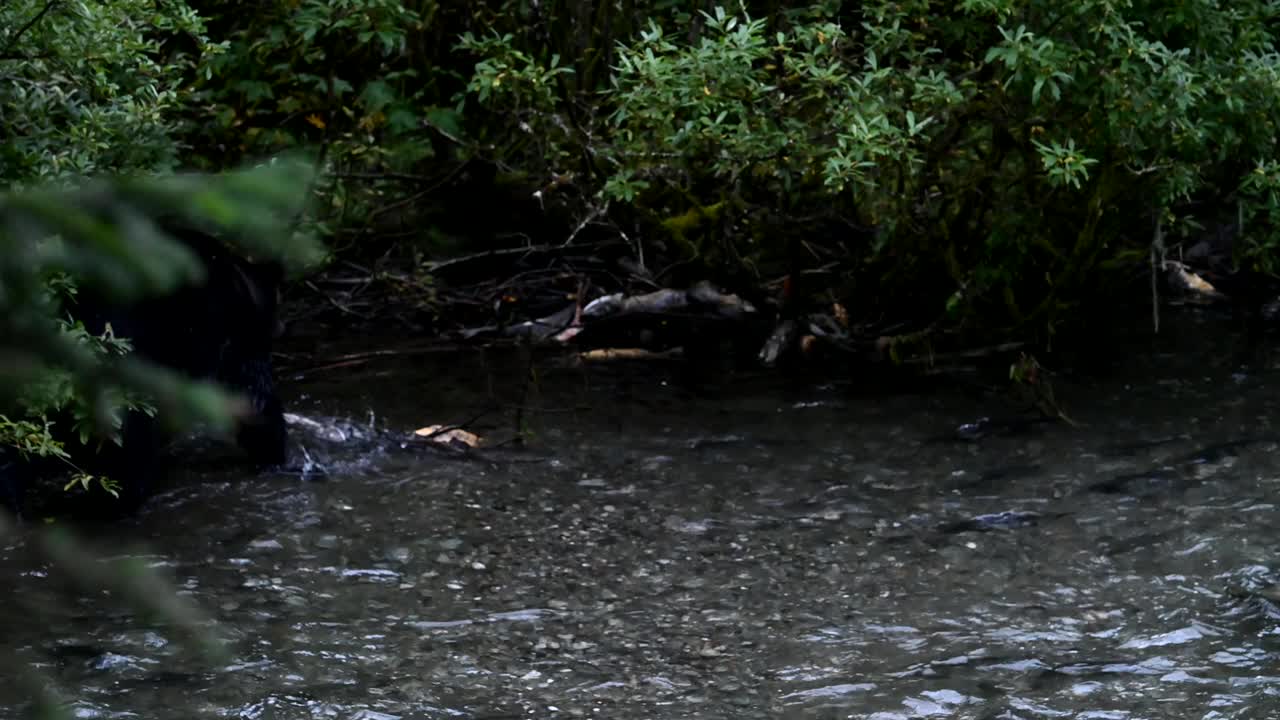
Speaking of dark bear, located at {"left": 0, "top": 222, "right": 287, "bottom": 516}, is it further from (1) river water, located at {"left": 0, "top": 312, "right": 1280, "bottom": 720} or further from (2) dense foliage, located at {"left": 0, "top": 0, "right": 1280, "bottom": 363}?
(2) dense foliage, located at {"left": 0, "top": 0, "right": 1280, "bottom": 363}

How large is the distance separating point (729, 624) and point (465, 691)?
3.81 feet

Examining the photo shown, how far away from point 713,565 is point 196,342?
2.63 m

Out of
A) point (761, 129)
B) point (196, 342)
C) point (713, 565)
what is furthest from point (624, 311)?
point (713, 565)

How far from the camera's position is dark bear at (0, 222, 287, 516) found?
22.0 feet

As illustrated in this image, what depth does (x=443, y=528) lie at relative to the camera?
7.02 m

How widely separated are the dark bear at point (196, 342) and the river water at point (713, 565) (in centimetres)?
28

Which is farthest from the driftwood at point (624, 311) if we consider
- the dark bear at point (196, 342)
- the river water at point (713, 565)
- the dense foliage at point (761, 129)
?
the dark bear at point (196, 342)

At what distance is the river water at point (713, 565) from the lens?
5.23 m

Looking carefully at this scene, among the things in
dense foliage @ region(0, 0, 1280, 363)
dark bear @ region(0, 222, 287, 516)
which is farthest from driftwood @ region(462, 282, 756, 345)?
dark bear @ region(0, 222, 287, 516)

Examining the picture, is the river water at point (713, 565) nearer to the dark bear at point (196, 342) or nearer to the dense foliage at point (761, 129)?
the dark bear at point (196, 342)

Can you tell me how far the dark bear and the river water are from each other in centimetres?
28

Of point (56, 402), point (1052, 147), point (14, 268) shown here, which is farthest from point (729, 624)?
point (14, 268)

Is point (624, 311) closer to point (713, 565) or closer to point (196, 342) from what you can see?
point (196, 342)

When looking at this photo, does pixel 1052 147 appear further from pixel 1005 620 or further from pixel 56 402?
pixel 56 402
